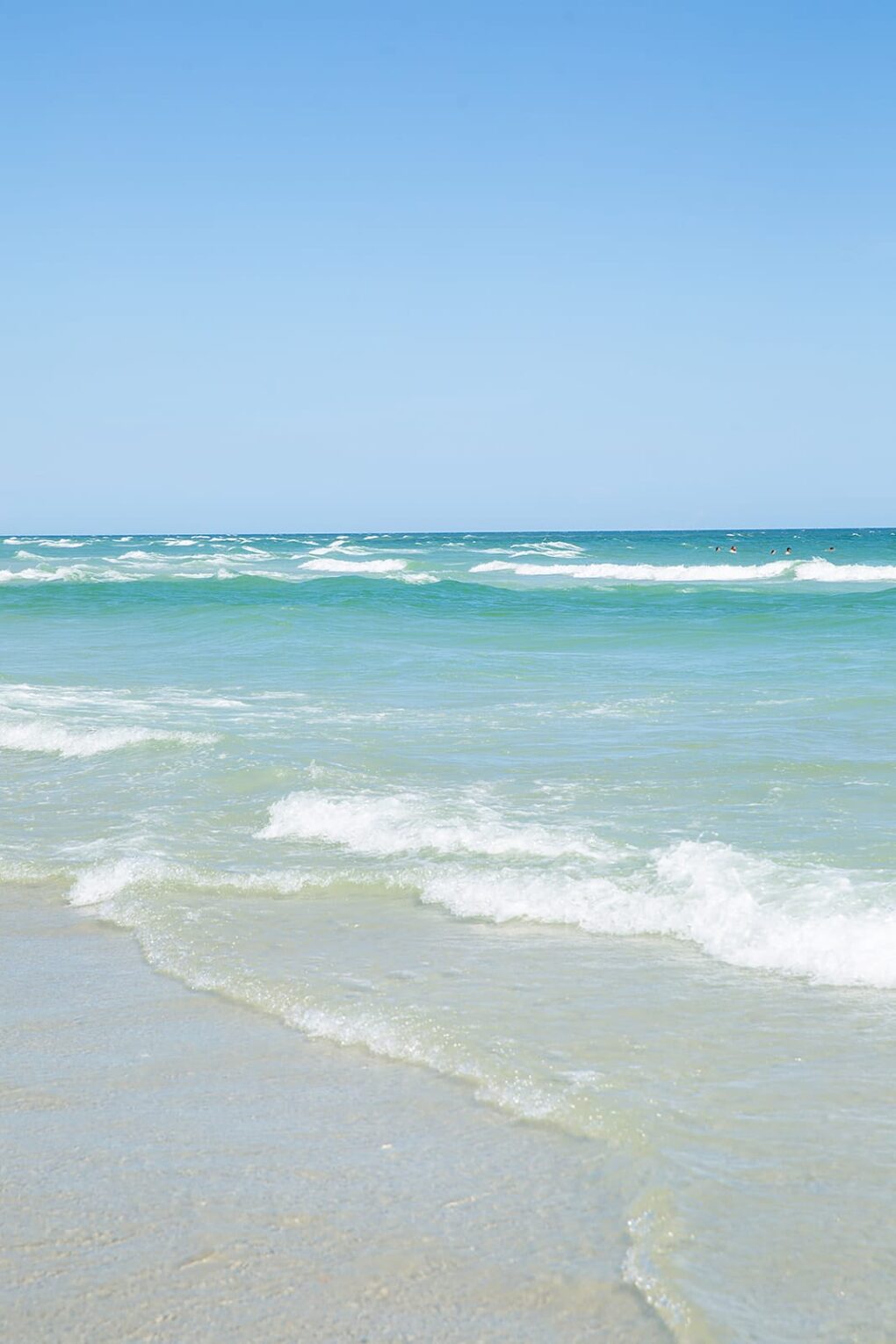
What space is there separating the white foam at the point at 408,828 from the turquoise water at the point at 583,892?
3 cm

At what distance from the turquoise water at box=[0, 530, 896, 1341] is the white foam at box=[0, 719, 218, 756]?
5 cm

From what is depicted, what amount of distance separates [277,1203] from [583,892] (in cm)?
339

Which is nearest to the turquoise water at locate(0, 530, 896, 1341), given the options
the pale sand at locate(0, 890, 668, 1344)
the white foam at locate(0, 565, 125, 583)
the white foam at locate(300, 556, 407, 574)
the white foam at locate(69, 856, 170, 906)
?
the white foam at locate(69, 856, 170, 906)

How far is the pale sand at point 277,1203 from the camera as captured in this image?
2.96 metres

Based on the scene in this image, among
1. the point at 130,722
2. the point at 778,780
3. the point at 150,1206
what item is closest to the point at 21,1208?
the point at 150,1206

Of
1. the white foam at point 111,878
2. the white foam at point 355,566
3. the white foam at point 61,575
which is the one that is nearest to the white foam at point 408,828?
the white foam at point 111,878

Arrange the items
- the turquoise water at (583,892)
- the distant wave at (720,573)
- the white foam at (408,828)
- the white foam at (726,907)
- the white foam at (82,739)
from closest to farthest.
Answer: the turquoise water at (583,892), the white foam at (726,907), the white foam at (408,828), the white foam at (82,739), the distant wave at (720,573)

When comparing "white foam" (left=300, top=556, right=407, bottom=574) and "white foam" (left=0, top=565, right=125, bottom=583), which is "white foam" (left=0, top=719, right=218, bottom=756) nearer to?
"white foam" (left=0, top=565, right=125, bottom=583)

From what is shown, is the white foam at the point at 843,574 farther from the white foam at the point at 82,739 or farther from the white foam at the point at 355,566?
the white foam at the point at 82,739

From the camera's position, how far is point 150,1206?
11.3 ft

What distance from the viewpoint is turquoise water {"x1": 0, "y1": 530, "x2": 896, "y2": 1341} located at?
362cm

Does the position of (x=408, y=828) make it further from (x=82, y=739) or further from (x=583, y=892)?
(x=82, y=739)

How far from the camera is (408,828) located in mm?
8023

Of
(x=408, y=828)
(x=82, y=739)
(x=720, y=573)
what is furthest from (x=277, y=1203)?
(x=720, y=573)
